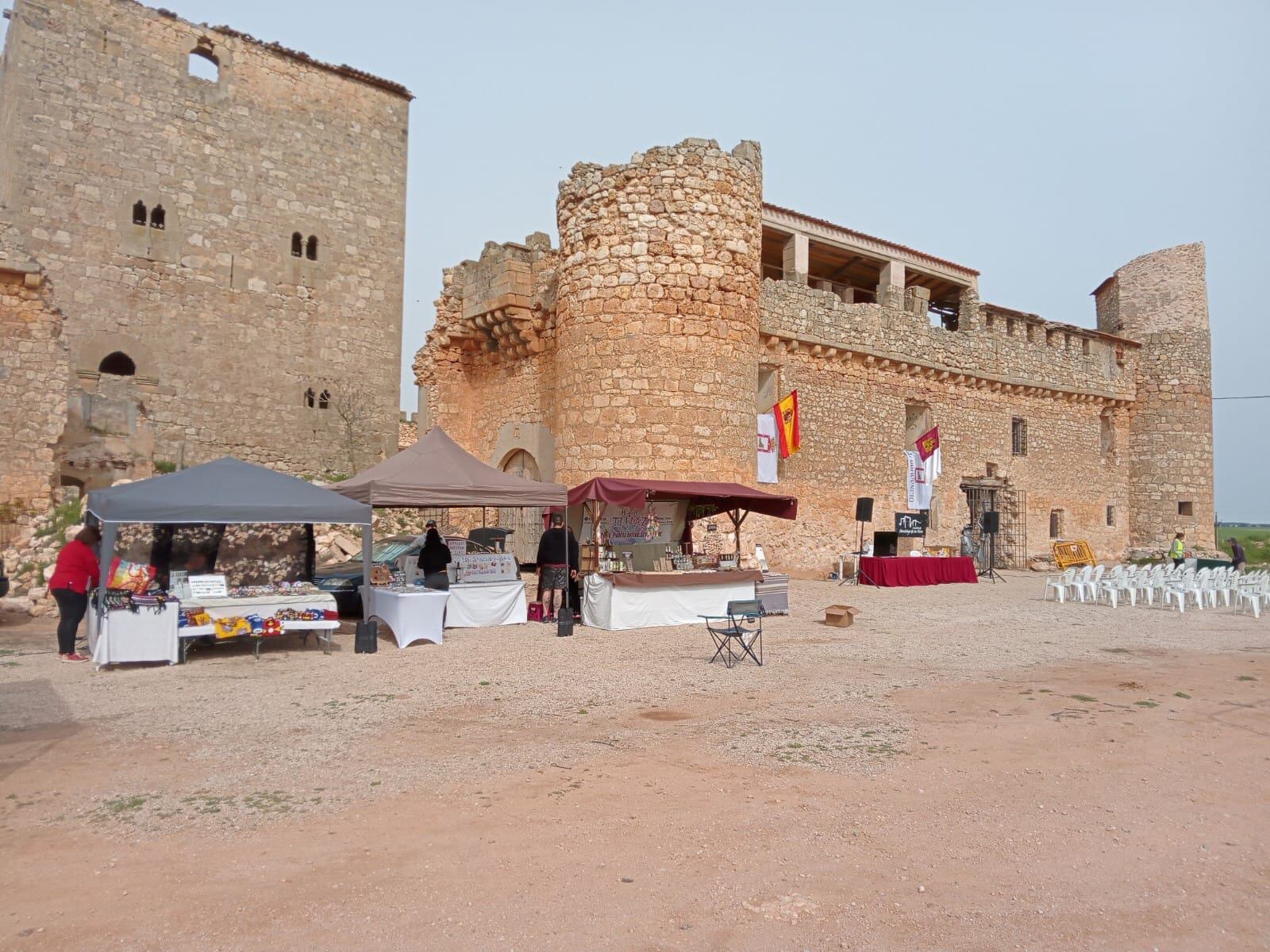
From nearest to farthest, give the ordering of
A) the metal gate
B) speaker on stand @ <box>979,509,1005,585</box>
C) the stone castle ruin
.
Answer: the stone castle ruin, speaker on stand @ <box>979,509,1005,585</box>, the metal gate

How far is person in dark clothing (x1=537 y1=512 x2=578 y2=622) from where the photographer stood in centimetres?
1110

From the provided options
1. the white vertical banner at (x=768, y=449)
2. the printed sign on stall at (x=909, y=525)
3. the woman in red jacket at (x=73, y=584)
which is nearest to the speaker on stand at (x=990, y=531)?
the printed sign on stall at (x=909, y=525)

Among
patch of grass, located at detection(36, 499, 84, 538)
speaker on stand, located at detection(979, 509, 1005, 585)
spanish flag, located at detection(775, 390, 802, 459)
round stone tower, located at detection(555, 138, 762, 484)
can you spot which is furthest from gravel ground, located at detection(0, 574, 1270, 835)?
speaker on stand, located at detection(979, 509, 1005, 585)

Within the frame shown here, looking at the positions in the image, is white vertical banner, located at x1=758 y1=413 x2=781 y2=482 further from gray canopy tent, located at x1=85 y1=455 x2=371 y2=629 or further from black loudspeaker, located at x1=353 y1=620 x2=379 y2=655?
black loudspeaker, located at x1=353 y1=620 x2=379 y2=655

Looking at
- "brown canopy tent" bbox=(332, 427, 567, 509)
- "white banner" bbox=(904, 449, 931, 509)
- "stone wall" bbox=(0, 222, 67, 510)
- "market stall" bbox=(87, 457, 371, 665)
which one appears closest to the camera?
"market stall" bbox=(87, 457, 371, 665)

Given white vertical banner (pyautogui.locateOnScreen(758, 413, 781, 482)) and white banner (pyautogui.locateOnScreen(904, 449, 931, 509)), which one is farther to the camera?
white banner (pyautogui.locateOnScreen(904, 449, 931, 509))

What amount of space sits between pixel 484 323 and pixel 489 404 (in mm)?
1764

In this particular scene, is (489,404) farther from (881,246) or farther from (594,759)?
(594,759)

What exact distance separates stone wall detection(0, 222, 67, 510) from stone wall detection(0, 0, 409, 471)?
6049 mm

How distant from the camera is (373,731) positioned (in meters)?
5.62

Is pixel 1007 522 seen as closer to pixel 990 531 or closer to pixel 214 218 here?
pixel 990 531

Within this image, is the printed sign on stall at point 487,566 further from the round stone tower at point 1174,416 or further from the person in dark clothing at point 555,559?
the round stone tower at point 1174,416

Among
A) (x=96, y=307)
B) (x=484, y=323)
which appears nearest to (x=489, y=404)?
(x=484, y=323)

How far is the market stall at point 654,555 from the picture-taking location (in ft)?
35.2
